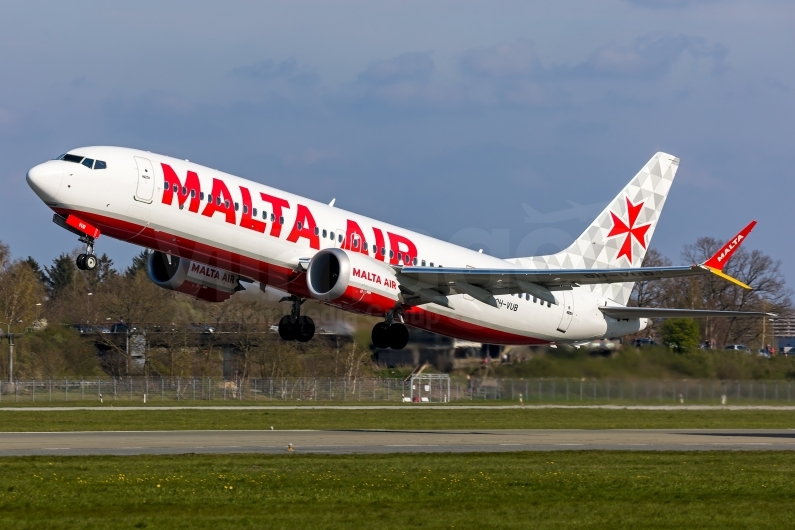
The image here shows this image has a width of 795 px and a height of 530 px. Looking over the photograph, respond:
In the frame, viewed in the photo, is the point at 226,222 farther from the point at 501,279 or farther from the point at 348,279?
the point at 501,279

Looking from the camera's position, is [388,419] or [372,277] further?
[388,419]

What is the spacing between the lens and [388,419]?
49.4 m

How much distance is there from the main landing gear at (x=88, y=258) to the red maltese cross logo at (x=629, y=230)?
78.8 ft

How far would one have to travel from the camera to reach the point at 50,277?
127 m

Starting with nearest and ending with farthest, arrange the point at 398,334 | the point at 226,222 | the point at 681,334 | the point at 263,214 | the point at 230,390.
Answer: the point at 226,222, the point at 263,214, the point at 398,334, the point at 681,334, the point at 230,390

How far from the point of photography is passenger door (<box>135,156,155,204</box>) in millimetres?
32156

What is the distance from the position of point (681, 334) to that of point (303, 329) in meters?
18.2

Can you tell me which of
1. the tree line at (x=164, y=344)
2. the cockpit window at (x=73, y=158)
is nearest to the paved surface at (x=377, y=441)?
the cockpit window at (x=73, y=158)

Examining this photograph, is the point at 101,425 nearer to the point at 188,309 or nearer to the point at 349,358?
the point at 349,358

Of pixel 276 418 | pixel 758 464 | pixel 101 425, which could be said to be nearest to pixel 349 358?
pixel 276 418

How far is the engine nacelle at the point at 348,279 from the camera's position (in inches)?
1358

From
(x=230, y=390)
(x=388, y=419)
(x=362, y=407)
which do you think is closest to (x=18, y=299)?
(x=230, y=390)

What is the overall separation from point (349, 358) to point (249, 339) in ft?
30.5

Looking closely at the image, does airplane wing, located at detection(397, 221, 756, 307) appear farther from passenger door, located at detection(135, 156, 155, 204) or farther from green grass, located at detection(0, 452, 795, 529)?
passenger door, located at detection(135, 156, 155, 204)
